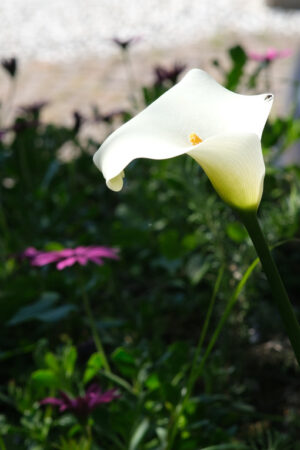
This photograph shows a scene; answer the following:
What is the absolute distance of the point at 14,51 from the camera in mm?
5711

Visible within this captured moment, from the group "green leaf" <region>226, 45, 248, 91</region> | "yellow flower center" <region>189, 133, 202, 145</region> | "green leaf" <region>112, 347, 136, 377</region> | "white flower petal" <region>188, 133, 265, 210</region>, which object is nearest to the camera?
"white flower petal" <region>188, 133, 265, 210</region>

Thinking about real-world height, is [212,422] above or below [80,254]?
below

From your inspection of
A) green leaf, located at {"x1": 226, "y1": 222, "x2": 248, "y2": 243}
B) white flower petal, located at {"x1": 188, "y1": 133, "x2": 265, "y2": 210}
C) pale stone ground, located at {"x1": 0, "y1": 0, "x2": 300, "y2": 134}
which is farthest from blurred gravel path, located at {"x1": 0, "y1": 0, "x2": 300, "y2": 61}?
white flower petal, located at {"x1": 188, "y1": 133, "x2": 265, "y2": 210}

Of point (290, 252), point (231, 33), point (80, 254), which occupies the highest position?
point (80, 254)

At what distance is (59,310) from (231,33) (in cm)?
433

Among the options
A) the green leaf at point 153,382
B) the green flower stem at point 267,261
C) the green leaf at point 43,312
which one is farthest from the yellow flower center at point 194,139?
the green leaf at point 43,312

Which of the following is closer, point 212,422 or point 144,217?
point 212,422

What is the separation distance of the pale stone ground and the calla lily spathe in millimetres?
3021

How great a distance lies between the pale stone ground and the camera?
4605 millimetres

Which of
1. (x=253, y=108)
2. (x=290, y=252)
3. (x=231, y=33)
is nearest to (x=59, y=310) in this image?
(x=290, y=252)

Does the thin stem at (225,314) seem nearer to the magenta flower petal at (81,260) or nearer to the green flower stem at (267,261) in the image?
the green flower stem at (267,261)

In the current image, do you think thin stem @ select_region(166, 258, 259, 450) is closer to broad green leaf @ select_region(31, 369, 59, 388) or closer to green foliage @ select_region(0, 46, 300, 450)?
green foliage @ select_region(0, 46, 300, 450)

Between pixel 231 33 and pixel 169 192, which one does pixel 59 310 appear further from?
pixel 231 33

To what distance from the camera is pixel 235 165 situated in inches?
29.7
